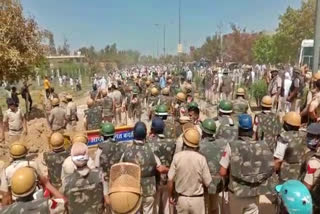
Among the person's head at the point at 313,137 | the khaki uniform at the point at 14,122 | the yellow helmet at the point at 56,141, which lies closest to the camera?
the person's head at the point at 313,137

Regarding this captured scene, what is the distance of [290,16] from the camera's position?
39.4 metres

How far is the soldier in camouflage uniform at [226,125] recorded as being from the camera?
607 centimetres

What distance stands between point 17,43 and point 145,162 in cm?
1249

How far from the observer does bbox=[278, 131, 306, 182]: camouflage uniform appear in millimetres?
5020

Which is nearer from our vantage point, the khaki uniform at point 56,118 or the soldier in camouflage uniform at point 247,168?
the soldier in camouflage uniform at point 247,168

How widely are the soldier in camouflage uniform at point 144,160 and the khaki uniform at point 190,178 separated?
38 centimetres

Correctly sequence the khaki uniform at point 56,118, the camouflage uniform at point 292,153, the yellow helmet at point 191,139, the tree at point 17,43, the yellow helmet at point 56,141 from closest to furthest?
the yellow helmet at point 191,139 → the camouflage uniform at point 292,153 → the yellow helmet at point 56,141 → the khaki uniform at point 56,118 → the tree at point 17,43

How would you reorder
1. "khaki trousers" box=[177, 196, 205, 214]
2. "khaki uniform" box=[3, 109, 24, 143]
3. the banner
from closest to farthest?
"khaki trousers" box=[177, 196, 205, 214] → the banner → "khaki uniform" box=[3, 109, 24, 143]

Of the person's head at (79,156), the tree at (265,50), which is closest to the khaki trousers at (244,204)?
the person's head at (79,156)

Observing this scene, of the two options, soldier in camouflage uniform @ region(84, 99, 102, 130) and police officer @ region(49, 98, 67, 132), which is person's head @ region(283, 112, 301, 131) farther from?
soldier in camouflage uniform @ region(84, 99, 102, 130)

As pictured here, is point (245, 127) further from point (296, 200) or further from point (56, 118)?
point (56, 118)

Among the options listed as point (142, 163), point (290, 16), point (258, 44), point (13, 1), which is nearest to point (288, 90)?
point (142, 163)

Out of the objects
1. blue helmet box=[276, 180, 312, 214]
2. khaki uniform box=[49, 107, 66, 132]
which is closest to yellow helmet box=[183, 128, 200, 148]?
blue helmet box=[276, 180, 312, 214]

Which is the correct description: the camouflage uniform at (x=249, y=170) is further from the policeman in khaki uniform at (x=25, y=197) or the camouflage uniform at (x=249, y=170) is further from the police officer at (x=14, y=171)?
the policeman in khaki uniform at (x=25, y=197)
